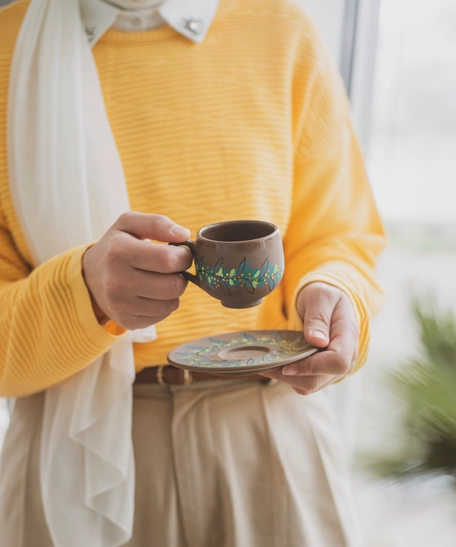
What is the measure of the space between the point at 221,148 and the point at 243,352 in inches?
14.5

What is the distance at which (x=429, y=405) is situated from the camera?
604 millimetres

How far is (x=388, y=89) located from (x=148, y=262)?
1122 millimetres

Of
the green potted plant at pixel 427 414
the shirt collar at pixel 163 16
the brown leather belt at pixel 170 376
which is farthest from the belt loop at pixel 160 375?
the shirt collar at pixel 163 16

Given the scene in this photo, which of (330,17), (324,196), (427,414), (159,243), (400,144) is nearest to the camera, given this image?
(427,414)

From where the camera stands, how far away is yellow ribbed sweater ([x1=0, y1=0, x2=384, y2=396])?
38.8 inches

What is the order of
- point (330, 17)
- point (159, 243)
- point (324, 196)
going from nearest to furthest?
point (159, 243)
point (324, 196)
point (330, 17)

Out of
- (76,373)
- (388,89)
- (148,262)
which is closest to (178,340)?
(76,373)

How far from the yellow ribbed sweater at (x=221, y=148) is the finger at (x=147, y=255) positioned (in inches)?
9.8

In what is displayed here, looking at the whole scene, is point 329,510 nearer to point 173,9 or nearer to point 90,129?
point 90,129

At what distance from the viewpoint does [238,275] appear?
28.2 inches

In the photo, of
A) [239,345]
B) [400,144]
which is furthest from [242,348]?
[400,144]

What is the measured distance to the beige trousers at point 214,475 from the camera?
0.97 metres

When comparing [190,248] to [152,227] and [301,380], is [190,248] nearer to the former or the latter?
[152,227]

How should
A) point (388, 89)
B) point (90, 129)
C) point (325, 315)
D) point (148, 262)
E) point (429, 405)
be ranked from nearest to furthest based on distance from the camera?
point (429, 405) < point (148, 262) < point (325, 315) < point (90, 129) < point (388, 89)
